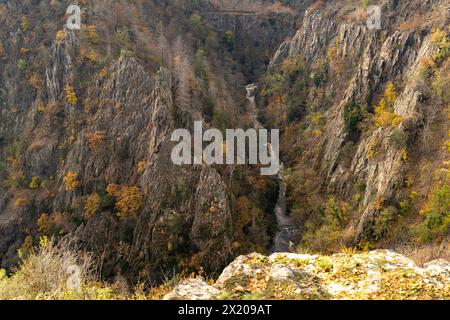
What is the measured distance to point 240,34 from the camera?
263ft

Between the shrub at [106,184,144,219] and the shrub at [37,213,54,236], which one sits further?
the shrub at [37,213,54,236]

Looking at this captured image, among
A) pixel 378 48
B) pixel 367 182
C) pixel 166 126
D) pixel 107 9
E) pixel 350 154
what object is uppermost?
pixel 107 9

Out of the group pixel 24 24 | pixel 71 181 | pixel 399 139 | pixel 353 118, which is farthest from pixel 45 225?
pixel 399 139

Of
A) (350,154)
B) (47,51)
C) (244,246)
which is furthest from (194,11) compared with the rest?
(244,246)

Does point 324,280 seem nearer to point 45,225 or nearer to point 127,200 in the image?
point 127,200

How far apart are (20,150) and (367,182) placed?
44431mm

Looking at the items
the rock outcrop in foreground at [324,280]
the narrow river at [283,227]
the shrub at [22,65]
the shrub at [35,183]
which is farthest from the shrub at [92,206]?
the rock outcrop in foreground at [324,280]

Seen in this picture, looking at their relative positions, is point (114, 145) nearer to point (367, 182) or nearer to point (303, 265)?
point (367, 182)

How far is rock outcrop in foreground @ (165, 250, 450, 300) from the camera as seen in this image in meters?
9.72

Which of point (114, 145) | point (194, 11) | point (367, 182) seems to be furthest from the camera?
point (194, 11)

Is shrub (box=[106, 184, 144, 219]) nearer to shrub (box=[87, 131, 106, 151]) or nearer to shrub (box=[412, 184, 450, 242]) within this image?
shrub (box=[87, 131, 106, 151])

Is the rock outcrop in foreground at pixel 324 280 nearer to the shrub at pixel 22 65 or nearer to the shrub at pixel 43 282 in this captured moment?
the shrub at pixel 43 282

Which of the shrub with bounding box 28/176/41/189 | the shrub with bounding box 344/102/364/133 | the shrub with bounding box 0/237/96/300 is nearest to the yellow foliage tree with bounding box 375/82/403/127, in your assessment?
the shrub with bounding box 344/102/364/133

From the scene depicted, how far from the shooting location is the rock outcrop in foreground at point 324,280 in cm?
972
